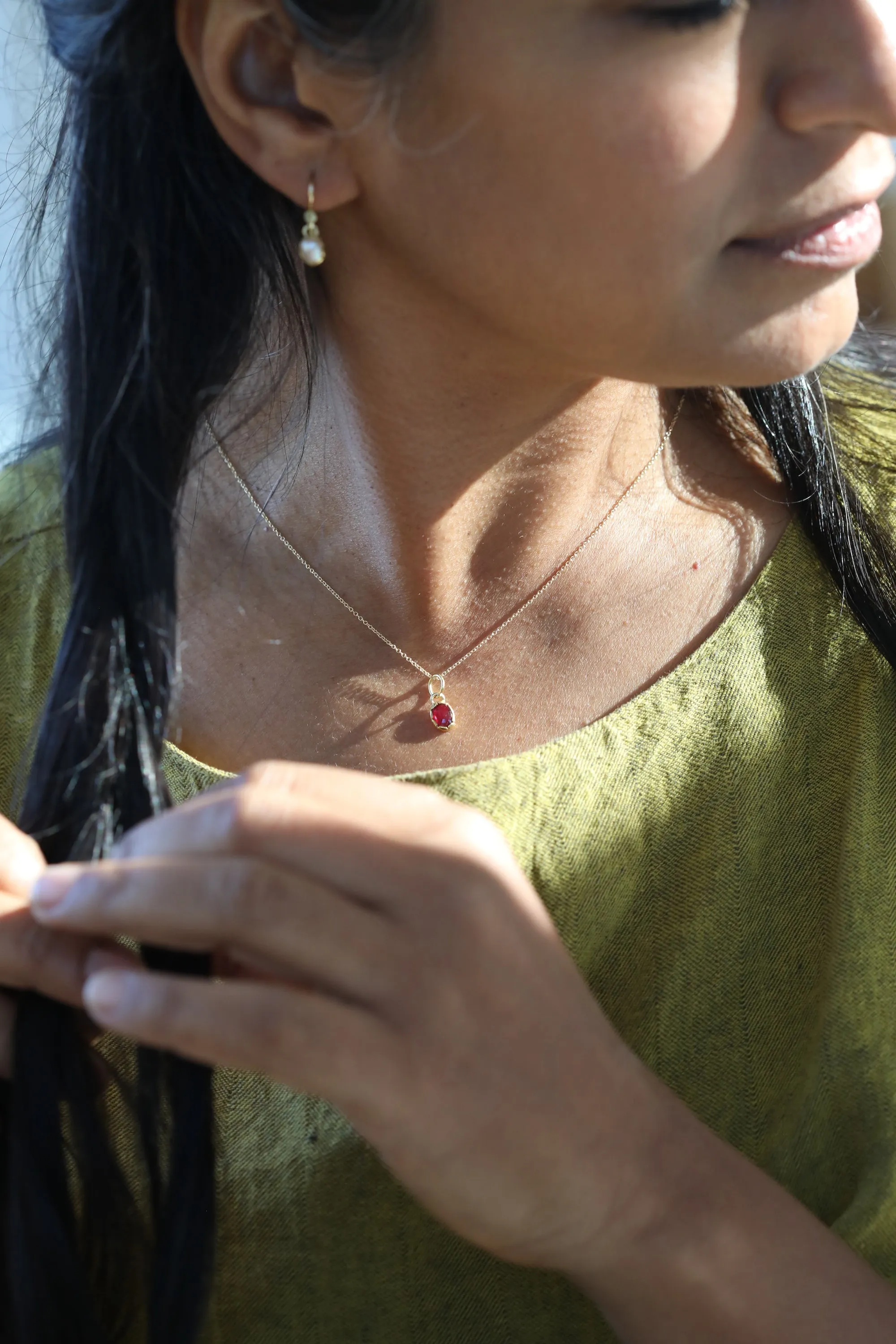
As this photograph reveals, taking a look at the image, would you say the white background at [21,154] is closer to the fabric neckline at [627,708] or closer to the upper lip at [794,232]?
the fabric neckline at [627,708]

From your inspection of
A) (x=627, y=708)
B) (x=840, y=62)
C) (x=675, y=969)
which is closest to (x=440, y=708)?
(x=627, y=708)

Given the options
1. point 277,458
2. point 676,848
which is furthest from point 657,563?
point 277,458

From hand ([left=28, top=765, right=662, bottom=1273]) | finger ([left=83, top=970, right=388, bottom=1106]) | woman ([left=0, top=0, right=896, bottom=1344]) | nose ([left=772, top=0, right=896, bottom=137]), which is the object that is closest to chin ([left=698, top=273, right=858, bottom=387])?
woman ([left=0, top=0, right=896, bottom=1344])

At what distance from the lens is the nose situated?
750mm

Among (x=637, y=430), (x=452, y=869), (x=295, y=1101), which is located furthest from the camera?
(x=637, y=430)

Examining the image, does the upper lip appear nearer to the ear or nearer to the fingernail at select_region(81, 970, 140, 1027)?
the ear

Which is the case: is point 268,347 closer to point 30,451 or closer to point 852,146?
point 30,451

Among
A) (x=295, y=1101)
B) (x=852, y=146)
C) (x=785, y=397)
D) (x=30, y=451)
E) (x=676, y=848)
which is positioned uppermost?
(x=852, y=146)

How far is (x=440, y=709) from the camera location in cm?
100

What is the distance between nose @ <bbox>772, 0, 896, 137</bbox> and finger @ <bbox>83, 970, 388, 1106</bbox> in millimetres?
516

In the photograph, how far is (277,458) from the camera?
3.69 ft

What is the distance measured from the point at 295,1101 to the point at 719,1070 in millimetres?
275

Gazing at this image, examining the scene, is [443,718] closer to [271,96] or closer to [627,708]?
[627,708]

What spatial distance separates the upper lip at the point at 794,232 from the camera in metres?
0.80
